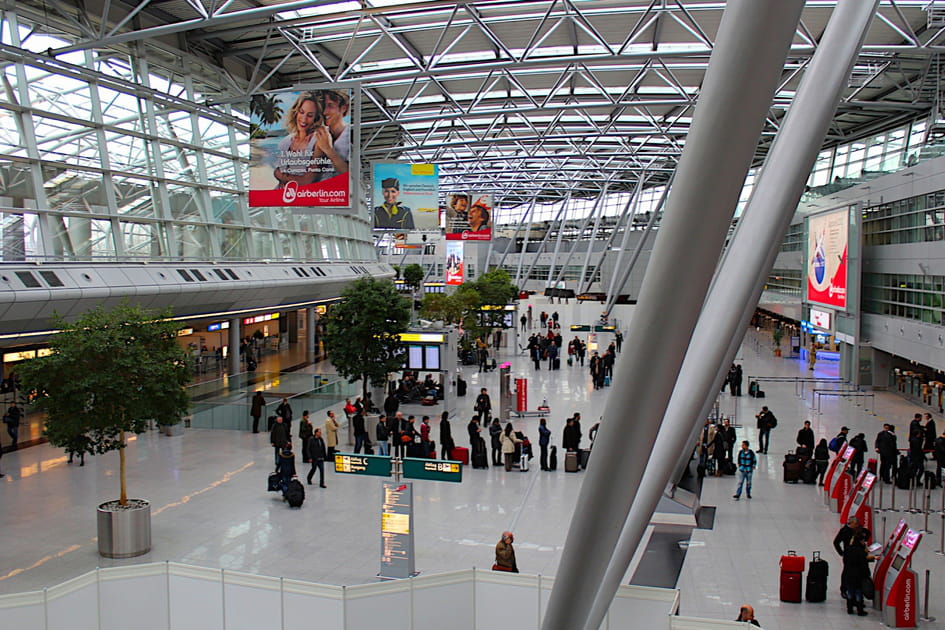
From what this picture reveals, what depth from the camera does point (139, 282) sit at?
21.4 metres

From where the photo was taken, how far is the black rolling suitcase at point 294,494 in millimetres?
14648

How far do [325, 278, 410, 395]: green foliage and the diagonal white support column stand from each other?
17.6 meters

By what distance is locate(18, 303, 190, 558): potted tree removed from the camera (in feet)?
40.3

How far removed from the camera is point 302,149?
1781 centimetres

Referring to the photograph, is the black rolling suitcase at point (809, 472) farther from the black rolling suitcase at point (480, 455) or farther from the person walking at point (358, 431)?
the person walking at point (358, 431)

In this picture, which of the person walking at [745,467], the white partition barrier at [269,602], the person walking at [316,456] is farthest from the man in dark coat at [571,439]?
the white partition barrier at [269,602]

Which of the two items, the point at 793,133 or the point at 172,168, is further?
the point at 172,168

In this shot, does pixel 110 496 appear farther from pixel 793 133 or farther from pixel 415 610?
pixel 793 133

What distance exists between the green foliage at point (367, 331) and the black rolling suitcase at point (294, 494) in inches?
331

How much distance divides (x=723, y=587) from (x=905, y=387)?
71.8ft

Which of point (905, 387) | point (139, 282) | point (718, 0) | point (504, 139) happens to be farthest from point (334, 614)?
point (504, 139)

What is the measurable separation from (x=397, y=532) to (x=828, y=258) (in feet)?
90.8

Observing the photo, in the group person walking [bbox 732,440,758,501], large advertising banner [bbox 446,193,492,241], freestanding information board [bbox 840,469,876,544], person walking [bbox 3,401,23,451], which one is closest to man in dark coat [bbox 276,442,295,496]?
person walking [bbox 3,401,23,451]

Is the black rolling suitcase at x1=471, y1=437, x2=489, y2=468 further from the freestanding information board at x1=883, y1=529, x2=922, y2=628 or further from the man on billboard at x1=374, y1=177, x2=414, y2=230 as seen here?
the man on billboard at x1=374, y1=177, x2=414, y2=230
